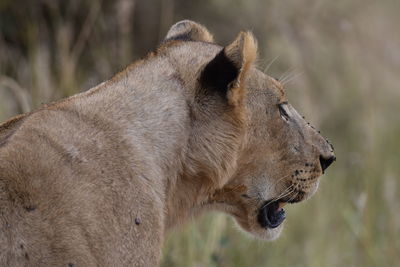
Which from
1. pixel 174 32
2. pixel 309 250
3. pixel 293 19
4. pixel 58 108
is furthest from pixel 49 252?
pixel 293 19

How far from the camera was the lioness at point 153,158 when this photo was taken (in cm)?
265

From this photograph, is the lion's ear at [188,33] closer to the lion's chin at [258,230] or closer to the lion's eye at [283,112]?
the lion's eye at [283,112]

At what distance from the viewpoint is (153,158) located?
299cm

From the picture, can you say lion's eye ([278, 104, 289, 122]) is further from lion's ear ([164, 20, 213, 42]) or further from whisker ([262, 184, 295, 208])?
lion's ear ([164, 20, 213, 42])

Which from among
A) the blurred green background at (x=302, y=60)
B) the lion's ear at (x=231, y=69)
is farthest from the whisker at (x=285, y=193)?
the blurred green background at (x=302, y=60)

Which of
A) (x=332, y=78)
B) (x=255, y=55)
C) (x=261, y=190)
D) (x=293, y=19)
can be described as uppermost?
(x=255, y=55)

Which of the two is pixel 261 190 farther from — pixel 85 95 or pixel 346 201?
pixel 346 201

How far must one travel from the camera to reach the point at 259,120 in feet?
11.1

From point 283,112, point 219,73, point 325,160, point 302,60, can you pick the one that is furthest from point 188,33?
point 302,60

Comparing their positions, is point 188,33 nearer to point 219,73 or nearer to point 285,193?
point 219,73

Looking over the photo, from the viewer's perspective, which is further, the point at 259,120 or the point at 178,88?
the point at 259,120

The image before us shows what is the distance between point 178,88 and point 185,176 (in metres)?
0.31

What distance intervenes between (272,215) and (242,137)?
51 centimetres

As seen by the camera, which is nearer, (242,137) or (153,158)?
(153,158)
